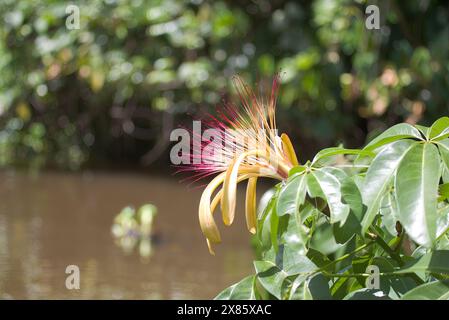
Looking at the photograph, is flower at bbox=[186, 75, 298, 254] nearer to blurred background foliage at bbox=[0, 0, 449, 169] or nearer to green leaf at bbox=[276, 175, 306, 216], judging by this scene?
green leaf at bbox=[276, 175, 306, 216]

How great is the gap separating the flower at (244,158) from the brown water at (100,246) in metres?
1.57

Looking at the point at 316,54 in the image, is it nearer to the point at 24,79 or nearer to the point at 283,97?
the point at 283,97

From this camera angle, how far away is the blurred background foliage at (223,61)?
512cm

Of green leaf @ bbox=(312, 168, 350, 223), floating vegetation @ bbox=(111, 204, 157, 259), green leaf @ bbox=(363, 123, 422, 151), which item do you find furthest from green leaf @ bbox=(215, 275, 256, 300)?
floating vegetation @ bbox=(111, 204, 157, 259)

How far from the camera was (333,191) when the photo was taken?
144 cm

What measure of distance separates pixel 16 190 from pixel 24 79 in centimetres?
134

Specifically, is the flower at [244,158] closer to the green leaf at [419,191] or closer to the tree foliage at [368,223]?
the tree foliage at [368,223]

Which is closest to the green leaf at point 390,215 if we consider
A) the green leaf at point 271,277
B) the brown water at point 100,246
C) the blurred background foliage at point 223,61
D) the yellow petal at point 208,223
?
the green leaf at point 271,277

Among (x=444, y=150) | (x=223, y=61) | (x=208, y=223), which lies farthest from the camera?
(x=223, y=61)

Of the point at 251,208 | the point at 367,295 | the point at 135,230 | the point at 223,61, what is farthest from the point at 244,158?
the point at 223,61

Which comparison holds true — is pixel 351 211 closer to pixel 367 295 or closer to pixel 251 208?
→ pixel 367 295

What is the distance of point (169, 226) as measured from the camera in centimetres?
451

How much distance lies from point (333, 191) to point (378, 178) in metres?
0.09
